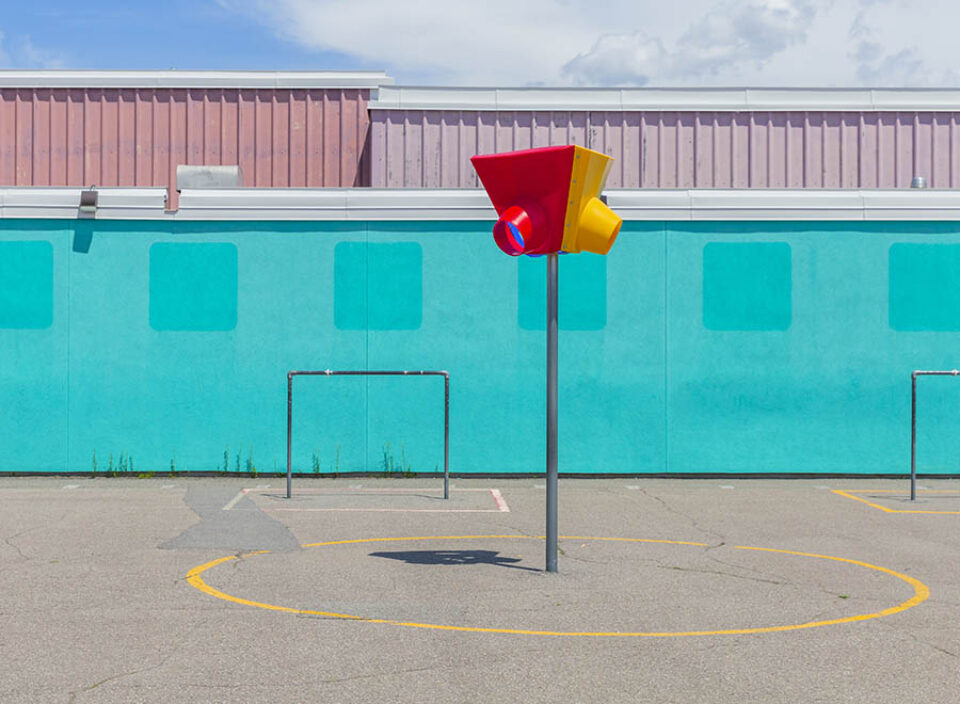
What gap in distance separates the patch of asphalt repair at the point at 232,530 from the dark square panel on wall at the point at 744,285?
6.66m

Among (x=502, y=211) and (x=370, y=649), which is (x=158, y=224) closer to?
(x=502, y=211)

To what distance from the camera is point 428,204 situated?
14.6 metres

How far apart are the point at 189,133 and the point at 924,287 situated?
11.2m

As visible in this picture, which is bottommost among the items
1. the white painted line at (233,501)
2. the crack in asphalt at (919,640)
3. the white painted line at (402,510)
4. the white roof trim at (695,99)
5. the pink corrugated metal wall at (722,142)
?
the white painted line at (402,510)

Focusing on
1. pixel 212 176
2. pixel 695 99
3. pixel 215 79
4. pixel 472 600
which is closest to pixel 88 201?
pixel 212 176

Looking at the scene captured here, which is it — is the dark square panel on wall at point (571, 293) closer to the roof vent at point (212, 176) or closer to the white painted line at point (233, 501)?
the white painted line at point (233, 501)

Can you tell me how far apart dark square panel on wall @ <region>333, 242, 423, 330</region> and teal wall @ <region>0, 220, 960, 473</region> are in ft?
0.09

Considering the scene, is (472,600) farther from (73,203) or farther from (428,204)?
(73,203)

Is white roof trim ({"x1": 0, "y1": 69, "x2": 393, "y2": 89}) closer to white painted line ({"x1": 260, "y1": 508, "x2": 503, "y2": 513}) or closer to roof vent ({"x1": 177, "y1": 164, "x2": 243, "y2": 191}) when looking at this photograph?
roof vent ({"x1": 177, "y1": 164, "x2": 243, "y2": 191})

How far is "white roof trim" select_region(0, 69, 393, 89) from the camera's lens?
56.4 ft

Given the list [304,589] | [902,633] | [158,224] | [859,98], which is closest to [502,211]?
[304,589]

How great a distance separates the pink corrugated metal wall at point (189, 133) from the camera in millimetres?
17297

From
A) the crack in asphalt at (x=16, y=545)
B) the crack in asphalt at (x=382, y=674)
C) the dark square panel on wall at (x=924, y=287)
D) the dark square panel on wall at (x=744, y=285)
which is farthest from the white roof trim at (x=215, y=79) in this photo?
the crack in asphalt at (x=382, y=674)

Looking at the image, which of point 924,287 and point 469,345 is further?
point 924,287
